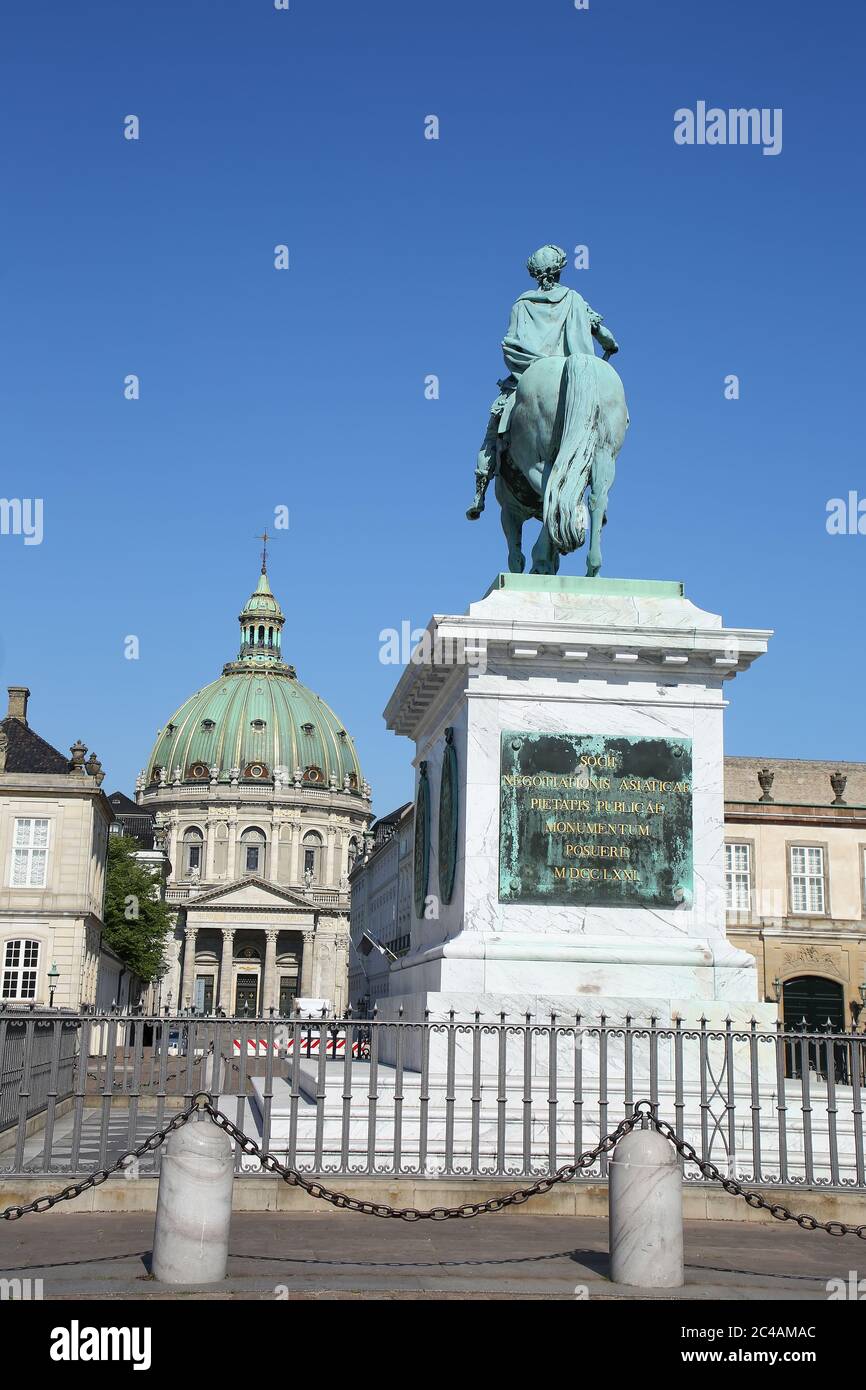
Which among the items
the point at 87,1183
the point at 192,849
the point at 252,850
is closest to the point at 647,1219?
the point at 87,1183

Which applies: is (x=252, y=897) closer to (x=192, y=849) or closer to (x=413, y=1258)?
(x=192, y=849)

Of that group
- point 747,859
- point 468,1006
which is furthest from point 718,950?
point 747,859

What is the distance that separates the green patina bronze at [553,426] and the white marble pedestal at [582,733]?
0.95m

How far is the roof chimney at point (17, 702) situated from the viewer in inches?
2771

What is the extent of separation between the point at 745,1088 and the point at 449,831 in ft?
12.5

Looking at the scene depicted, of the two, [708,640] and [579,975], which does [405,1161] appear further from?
[708,640]

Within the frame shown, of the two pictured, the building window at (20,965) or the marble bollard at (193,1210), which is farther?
the building window at (20,965)

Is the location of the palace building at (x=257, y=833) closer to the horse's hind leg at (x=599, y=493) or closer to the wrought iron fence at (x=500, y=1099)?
the horse's hind leg at (x=599, y=493)

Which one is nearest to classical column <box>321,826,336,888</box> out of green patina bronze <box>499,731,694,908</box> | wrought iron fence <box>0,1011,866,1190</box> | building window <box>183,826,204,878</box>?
building window <box>183,826,204,878</box>

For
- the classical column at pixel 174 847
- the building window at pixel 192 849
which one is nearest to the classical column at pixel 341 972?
the building window at pixel 192 849

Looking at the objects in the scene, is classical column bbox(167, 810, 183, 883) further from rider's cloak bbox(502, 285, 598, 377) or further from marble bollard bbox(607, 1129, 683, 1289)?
marble bollard bbox(607, 1129, 683, 1289)

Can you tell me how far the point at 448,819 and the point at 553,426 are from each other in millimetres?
4311

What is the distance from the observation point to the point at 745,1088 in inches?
487
